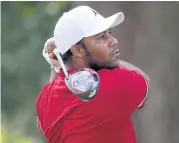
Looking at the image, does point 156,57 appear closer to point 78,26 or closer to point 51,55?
point 51,55

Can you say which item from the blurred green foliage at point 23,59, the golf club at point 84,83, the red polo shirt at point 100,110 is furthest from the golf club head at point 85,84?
the blurred green foliage at point 23,59

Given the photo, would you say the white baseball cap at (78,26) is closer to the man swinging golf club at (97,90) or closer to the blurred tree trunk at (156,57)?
the man swinging golf club at (97,90)

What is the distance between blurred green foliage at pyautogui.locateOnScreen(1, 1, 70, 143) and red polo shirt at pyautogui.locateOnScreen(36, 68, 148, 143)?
5474 millimetres

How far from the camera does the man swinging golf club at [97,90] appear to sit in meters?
3.22

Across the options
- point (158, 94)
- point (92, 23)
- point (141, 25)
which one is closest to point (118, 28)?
point (141, 25)

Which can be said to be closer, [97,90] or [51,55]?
[97,90]

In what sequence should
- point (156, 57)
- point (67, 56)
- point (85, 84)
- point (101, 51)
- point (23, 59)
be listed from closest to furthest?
point (85, 84), point (101, 51), point (67, 56), point (156, 57), point (23, 59)

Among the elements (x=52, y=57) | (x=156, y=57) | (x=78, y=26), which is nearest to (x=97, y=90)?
(x=78, y=26)

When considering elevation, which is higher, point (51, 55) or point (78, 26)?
point (78, 26)

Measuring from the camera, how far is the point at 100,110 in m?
3.23

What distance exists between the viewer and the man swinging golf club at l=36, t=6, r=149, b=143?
3.22m

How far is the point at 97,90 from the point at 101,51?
0.18m

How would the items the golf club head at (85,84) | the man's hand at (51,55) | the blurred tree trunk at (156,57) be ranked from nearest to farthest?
the golf club head at (85,84)
the man's hand at (51,55)
the blurred tree trunk at (156,57)

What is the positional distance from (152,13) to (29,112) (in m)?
4.96
